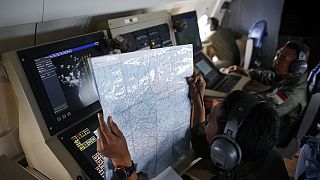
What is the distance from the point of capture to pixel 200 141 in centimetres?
121

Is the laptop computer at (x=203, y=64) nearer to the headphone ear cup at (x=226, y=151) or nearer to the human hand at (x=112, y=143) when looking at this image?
the headphone ear cup at (x=226, y=151)

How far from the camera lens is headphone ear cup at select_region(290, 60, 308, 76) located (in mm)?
1770

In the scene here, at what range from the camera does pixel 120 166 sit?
0.83 meters

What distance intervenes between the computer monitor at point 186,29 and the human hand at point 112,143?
1118 millimetres

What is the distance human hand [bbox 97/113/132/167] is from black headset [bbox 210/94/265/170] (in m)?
0.30

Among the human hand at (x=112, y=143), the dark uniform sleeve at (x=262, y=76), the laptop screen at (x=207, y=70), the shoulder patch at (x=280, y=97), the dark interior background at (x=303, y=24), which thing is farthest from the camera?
the dark interior background at (x=303, y=24)

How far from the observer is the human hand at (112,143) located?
2.55ft

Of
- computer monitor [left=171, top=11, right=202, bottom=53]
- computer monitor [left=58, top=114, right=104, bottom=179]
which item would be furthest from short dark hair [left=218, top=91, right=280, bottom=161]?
computer monitor [left=171, top=11, right=202, bottom=53]

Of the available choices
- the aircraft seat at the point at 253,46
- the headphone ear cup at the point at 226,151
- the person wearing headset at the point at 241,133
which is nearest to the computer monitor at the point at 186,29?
the person wearing headset at the point at 241,133

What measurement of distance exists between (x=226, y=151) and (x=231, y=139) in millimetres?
41

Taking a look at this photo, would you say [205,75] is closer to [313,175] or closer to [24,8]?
[313,175]

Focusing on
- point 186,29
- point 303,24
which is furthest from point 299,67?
point 303,24

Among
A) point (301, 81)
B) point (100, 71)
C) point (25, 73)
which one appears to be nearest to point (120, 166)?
point (100, 71)

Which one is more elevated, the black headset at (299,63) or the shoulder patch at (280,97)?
the black headset at (299,63)
